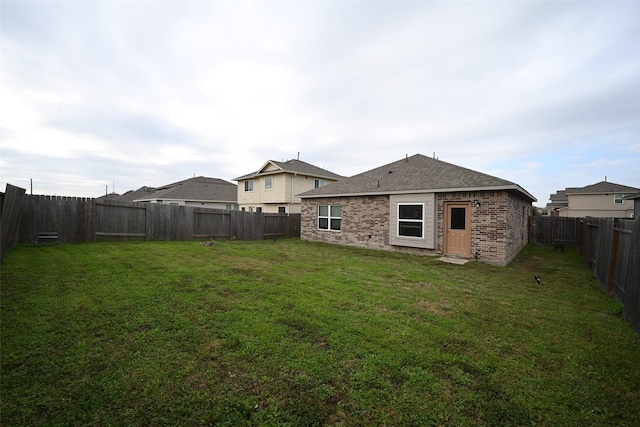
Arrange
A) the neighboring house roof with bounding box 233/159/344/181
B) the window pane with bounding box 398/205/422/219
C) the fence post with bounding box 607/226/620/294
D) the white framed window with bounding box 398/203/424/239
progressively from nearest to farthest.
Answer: the fence post with bounding box 607/226/620/294 → the white framed window with bounding box 398/203/424/239 → the window pane with bounding box 398/205/422/219 → the neighboring house roof with bounding box 233/159/344/181

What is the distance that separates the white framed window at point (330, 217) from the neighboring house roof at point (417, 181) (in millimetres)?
828

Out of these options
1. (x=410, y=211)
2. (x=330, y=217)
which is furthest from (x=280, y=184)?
(x=410, y=211)

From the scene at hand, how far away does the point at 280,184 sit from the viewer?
23.3 metres

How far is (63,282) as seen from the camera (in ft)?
18.5

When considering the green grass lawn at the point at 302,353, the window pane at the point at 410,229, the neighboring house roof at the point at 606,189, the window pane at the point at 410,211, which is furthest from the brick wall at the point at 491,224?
the neighboring house roof at the point at 606,189

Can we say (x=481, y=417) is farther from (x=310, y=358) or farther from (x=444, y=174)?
(x=444, y=174)

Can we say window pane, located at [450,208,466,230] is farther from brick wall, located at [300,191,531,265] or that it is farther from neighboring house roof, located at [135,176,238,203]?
neighboring house roof, located at [135,176,238,203]

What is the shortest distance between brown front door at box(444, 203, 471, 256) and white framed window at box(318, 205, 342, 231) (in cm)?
574

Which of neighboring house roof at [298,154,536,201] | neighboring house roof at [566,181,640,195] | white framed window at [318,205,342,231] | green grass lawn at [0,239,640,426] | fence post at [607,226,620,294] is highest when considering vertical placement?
neighboring house roof at [566,181,640,195]

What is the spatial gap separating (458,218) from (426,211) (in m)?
1.25

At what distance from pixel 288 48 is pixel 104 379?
12639 millimetres

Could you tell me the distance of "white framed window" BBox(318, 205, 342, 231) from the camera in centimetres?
1534

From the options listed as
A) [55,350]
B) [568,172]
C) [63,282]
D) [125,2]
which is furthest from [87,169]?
[568,172]

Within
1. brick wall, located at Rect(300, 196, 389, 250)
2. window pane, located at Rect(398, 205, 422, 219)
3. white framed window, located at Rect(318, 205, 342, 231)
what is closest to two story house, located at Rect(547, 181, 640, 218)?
window pane, located at Rect(398, 205, 422, 219)
